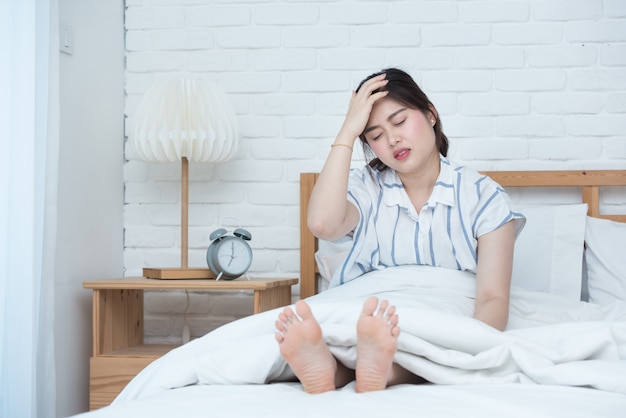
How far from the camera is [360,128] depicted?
5.95 ft

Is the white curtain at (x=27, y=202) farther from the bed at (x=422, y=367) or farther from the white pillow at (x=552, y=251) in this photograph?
the white pillow at (x=552, y=251)

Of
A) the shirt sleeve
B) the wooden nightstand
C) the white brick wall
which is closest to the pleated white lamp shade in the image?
the white brick wall

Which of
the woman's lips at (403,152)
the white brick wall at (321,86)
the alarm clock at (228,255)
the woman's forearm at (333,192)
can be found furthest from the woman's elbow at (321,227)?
the white brick wall at (321,86)

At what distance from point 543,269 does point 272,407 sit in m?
1.50

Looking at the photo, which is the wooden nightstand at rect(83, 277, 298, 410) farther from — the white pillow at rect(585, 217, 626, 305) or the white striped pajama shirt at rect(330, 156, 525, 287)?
the white pillow at rect(585, 217, 626, 305)

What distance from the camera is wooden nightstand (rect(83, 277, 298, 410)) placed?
7.47ft

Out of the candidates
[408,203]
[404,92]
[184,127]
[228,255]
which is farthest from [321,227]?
[184,127]

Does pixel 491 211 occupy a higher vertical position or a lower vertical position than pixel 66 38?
lower

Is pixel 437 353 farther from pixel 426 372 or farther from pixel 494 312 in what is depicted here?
pixel 494 312

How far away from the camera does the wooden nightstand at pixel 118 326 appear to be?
89.7 inches

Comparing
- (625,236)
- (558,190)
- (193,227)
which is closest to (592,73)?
(558,190)

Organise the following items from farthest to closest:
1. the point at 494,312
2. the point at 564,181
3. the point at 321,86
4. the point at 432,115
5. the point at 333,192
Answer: the point at 321,86 < the point at 564,181 < the point at 432,115 < the point at 333,192 < the point at 494,312

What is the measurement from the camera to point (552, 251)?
2344mm

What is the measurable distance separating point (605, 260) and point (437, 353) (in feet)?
4.23
